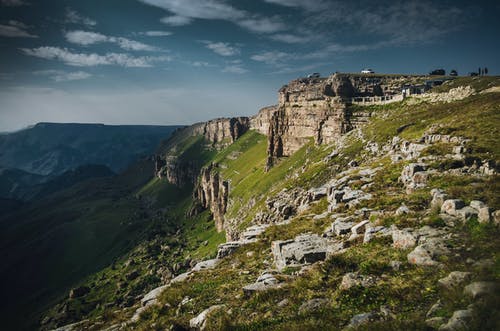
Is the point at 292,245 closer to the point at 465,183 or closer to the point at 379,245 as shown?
the point at 379,245

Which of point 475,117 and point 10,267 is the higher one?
point 475,117

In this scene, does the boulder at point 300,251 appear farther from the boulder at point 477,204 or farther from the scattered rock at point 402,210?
the boulder at point 477,204

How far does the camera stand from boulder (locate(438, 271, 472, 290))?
9.74 meters

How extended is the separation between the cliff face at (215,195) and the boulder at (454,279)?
12135 centimetres

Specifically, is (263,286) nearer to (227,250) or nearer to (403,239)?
(403,239)

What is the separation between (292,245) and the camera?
65.1 feet

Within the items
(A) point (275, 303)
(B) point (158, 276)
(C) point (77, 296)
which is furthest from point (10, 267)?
(A) point (275, 303)

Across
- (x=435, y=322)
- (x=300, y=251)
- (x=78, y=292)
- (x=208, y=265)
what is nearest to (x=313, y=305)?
(x=435, y=322)

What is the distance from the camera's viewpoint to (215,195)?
15738cm

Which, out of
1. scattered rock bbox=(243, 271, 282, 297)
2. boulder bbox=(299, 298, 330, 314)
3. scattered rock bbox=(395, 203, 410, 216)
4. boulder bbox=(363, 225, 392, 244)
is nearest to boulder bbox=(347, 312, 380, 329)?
boulder bbox=(299, 298, 330, 314)

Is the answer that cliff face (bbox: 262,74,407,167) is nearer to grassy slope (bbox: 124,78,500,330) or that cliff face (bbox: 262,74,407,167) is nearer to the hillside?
the hillside

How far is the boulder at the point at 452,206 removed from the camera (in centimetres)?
1529

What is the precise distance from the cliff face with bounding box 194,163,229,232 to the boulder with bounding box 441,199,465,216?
384ft

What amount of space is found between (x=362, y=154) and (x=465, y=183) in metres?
31.9
